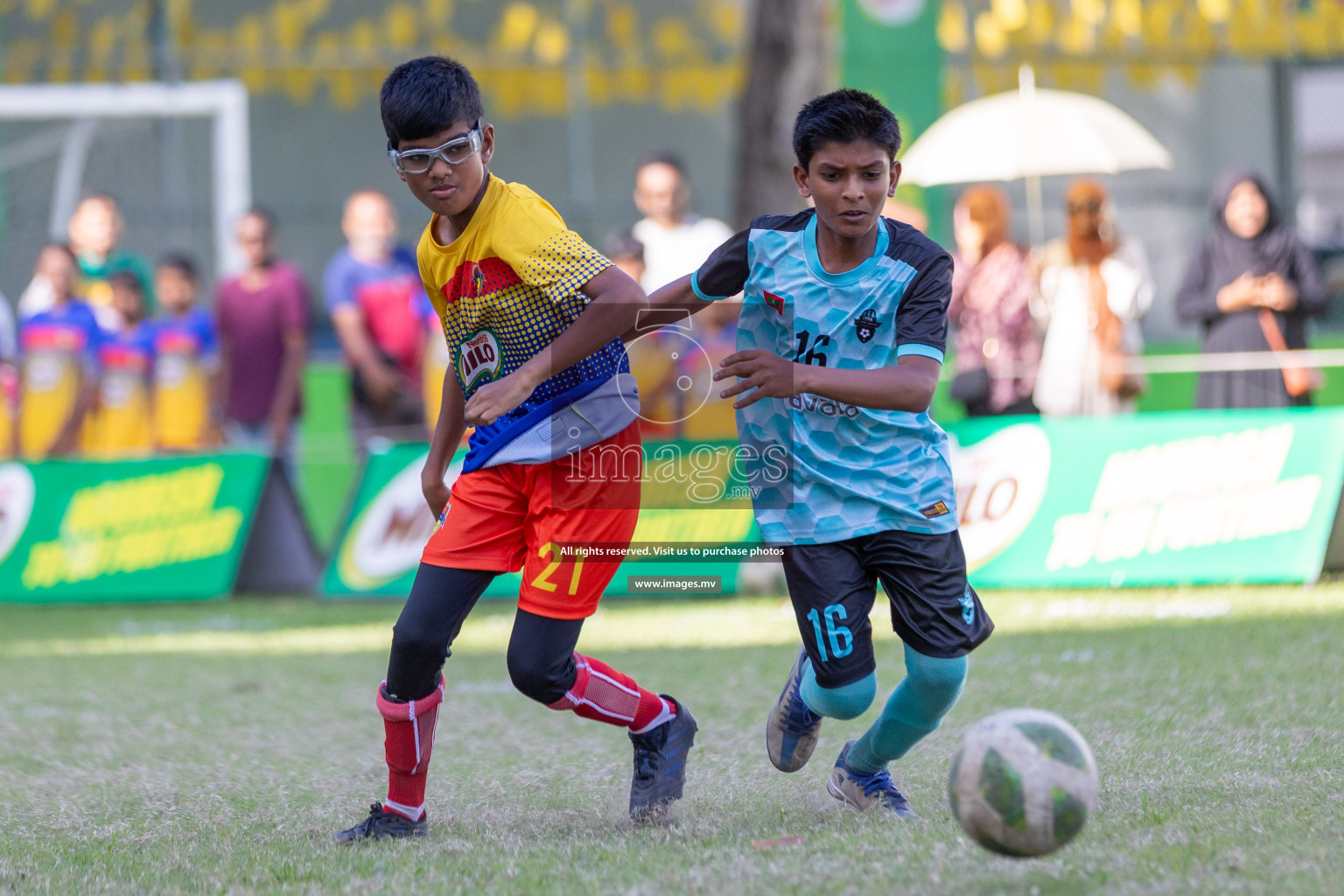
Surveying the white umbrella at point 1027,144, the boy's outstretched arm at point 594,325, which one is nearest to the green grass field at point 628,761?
the boy's outstretched arm at point 594,325

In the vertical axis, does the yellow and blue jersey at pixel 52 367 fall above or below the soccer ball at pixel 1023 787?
above

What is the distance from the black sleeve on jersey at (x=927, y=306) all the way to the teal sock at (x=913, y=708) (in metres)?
0.81

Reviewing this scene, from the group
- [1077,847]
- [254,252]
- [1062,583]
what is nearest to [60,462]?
[254,252]

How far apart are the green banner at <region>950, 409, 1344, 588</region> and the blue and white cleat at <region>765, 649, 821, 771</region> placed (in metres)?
4.36

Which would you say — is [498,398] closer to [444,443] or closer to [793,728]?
[444,443]

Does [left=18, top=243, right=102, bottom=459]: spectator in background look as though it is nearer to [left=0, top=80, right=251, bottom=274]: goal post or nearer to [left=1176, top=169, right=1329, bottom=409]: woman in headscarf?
[left=0, top=80, right=251, bottom=274]: goal post

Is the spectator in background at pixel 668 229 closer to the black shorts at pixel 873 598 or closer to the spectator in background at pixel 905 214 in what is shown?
the spectator in background at pixel 905 214

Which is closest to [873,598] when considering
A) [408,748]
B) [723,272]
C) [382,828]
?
[723,272]

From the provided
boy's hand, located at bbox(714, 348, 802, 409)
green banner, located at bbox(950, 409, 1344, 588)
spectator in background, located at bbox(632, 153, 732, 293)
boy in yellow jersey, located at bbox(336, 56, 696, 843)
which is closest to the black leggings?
boy in yellow jersey, located at bbox(336, 56, 696, 843)

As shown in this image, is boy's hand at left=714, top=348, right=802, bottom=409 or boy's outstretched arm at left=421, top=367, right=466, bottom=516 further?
boy's outstretched arm at left=421, top=367, right=466, bottom=516

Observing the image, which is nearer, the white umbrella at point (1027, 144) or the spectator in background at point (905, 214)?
the spectator in background at point (905, 214)

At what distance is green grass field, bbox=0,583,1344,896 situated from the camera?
3523mm

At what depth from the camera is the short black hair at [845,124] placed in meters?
3.77

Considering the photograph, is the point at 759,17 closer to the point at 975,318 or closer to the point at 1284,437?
the point at 975,318
